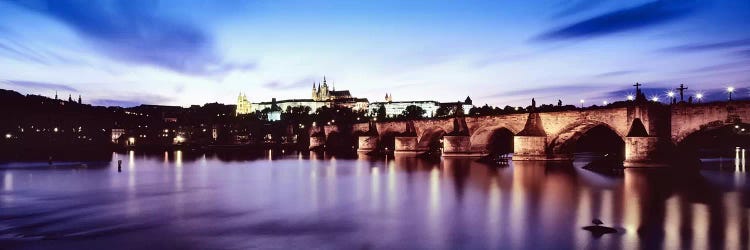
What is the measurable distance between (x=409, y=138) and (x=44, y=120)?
70.7m

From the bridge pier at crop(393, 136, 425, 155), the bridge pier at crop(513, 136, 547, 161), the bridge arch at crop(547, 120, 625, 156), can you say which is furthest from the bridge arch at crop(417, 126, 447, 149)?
the bridge arch at crop(547, 120, 625, 156)

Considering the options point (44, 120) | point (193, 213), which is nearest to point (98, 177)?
point (193, 213)

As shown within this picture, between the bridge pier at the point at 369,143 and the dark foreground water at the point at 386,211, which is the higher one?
the bridge pier at the point at 369,143

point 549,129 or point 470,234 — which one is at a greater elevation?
point 549,129

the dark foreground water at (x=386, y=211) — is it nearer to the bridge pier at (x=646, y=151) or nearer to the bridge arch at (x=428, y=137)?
the bridge pier at (x=646, y=151)

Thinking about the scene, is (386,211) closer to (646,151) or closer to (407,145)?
(646,151)

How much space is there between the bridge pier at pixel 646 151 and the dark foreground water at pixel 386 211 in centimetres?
100

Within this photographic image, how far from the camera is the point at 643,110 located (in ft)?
113

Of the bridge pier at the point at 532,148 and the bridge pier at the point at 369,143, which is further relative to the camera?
the bridge pier at the point at 369,143

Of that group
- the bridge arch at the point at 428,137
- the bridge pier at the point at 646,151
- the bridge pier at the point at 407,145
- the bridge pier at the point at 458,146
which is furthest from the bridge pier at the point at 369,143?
the bridge pier at the point at 646,151

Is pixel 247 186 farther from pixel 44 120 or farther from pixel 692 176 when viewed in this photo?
pixel 44 120

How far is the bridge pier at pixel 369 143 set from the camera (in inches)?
3039

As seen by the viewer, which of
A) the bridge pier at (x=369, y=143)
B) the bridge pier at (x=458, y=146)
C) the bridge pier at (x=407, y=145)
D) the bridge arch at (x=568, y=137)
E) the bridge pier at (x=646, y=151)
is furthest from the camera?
the bridge pier at (x=369, y=143)

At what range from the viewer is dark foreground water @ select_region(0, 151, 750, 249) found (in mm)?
16609
